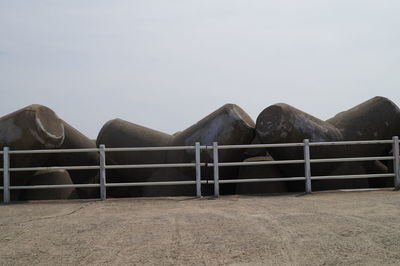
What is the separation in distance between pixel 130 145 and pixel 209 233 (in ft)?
24.0

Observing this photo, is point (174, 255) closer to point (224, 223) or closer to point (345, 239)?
point (224, 223)

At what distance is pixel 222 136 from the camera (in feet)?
34.4

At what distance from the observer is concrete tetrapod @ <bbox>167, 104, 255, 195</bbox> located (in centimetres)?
1051

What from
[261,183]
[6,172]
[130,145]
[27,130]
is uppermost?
[27,130]

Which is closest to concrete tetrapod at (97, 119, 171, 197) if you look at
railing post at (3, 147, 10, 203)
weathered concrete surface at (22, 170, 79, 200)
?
weathered concrete surface at (22, 170, 79, 200)

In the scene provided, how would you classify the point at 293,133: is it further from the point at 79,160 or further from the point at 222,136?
the point at 79,160

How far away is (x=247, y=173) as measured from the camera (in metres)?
11.0

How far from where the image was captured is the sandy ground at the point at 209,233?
4.30 meters

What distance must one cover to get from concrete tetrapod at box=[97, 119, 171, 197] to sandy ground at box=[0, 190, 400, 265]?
4223 millimetres

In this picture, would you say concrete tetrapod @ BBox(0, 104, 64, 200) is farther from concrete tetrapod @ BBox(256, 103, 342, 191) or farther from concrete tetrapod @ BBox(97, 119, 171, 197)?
concrete tetrapod @ BBox(256, 103, 342, 191)

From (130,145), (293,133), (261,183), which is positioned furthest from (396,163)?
(130,145)

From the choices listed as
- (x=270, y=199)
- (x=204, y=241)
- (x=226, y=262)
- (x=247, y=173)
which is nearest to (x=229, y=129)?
(x=247, y=173)

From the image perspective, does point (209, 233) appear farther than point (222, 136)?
No

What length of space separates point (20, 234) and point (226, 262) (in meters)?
2.97
